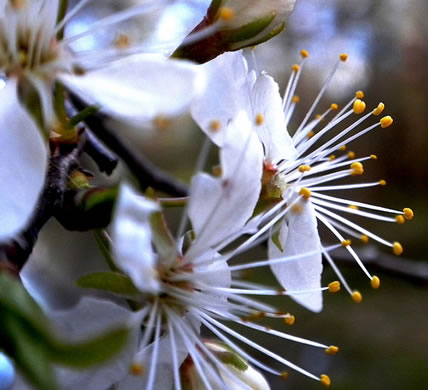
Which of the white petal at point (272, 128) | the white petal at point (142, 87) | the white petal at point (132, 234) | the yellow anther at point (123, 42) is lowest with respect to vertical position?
the white petal at point (272, 128)

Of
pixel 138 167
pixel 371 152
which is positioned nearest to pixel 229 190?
pixel 138 167

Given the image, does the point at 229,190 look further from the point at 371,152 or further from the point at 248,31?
the point at 371,152

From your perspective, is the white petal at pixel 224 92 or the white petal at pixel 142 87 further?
the white petal at pixel 224 92

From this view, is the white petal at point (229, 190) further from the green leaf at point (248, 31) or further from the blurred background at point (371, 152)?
the blurred background at point (371, 152)

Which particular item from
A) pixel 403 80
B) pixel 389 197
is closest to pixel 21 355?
pixel 389 197

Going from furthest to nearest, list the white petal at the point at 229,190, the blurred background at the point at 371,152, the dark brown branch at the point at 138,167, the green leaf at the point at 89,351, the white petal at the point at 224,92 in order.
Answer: the blurred background at the point at 371,152 → the dark brown branch at the point at 138,167 → the white petal at the point at 224,92 → the white petal at the point at 229,190 → the green leaf at the point at 89,351

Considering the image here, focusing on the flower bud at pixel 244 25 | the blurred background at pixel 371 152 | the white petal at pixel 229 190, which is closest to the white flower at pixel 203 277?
the white petal at pixel 229 190

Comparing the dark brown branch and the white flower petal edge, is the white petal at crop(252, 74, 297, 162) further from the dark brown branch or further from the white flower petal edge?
the dark brown branch
